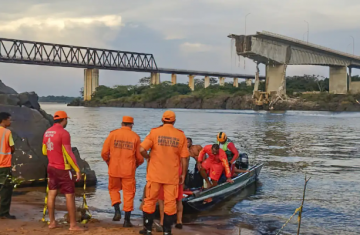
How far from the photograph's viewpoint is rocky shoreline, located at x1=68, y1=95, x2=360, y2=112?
99812mm

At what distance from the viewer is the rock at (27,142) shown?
12352 millimetres

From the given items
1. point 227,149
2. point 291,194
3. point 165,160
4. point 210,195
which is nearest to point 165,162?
point 165,160

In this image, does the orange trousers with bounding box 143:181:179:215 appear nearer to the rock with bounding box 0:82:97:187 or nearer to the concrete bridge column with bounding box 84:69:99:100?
the rock with bounding box 0:82:97:187

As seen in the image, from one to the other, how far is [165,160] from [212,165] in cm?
420

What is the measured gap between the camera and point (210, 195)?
35.4ft

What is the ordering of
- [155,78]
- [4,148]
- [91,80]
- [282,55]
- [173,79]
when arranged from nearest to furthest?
[4,148], [282,55], [91,80], [155,78], [173,79]

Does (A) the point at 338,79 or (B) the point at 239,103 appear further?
(B) the point at 239,103

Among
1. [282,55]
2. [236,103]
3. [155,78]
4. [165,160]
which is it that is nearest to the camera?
[165,160]

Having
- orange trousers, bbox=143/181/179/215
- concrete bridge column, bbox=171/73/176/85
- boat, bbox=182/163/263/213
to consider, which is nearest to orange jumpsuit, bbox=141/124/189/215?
orange trousers, bbox=143/181/179/215

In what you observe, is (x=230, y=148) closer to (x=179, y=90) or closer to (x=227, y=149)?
(x=227, y=149)

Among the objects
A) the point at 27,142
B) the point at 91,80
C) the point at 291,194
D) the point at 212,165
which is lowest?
the point at 291,194


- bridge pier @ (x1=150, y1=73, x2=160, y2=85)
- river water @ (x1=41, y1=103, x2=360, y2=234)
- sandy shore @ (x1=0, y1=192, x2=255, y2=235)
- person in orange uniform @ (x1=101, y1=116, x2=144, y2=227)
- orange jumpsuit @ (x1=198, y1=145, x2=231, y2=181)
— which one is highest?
bridge pier @ (x1=150, y1=73, x2=160, y2=85)

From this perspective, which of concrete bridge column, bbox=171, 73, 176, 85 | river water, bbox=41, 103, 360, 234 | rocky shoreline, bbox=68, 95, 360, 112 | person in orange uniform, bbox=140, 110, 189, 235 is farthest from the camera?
Answer: concrete bridge column, bbox=171, 73, 176, 85

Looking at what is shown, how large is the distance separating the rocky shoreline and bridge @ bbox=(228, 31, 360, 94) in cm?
521
